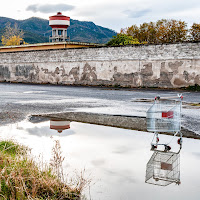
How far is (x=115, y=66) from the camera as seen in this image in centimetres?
2234

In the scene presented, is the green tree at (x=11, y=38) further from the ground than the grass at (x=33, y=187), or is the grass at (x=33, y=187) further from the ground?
the green tree at (x=11, y=38)

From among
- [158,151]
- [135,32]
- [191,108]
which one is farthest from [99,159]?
[135,32]

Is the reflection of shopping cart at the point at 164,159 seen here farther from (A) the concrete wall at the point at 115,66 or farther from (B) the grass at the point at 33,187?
(A) the concrete wall at the point at 115,66

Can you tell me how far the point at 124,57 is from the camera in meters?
21.8

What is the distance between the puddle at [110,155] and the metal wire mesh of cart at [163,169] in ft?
0.27

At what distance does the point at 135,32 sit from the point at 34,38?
436 feet

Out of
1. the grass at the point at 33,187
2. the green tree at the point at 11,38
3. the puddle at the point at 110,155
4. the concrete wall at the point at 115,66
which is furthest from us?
the green tree at the point at 11,38

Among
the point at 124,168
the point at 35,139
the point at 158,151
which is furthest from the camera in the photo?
the point at 35,139

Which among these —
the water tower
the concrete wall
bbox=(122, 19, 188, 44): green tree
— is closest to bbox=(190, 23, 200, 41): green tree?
bbox=(122, 19, 188, 44): green tree

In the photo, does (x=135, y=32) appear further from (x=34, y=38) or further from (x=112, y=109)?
(x=34, y=38)

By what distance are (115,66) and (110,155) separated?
57.0 ft

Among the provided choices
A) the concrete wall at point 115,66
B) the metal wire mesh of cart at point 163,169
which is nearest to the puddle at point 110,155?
the metal wire mesh of cart at point 163,169

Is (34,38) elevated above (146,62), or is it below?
above

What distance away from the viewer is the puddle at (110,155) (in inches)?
150
